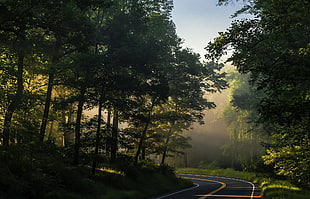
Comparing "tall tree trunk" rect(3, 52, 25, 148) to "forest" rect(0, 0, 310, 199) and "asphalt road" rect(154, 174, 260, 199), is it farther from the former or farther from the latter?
"asphalt road" rect(154, 174, 260, 199)

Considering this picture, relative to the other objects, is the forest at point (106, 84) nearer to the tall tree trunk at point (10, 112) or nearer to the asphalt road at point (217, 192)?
the tall tree trunk at point (10, 112)

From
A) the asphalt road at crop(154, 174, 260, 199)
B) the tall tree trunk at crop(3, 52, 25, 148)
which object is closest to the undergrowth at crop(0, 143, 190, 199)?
the tall tree trunk at crop(3, 52, 25, 148)

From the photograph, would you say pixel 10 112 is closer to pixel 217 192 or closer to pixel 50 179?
pixel 50 179

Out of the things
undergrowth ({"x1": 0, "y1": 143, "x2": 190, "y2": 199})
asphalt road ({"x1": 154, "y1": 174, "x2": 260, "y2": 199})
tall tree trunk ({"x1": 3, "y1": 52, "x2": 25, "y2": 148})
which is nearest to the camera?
undergrowth ({"x1": 0, "y1": 143, "x2": 190, "y2": 199})

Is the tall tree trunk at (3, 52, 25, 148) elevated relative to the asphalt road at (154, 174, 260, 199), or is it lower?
elevated

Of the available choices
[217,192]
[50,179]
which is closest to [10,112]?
[50,179]

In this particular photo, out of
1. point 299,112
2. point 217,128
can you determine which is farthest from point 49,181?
point 217,128

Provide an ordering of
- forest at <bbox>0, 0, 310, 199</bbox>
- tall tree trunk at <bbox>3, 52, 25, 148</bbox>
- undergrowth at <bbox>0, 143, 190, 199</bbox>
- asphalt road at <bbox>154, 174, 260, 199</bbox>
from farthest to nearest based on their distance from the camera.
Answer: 1. asphalt road at <bbox>154, 174, 260, 199</bbox>
2. tall tree trunk at <bbox>3, 52, 25, 148</bbox>
3. undergrowth at <bbox>0, 143, 190, 199</bbox>
4. forest at <bbox>0, 0, 310, 199</bbox>

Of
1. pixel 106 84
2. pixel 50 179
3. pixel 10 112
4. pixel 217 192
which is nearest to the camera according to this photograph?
pixel 50 179

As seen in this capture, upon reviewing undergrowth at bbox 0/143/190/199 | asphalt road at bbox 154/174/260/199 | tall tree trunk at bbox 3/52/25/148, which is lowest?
asphalt road at bbox 154/174/260/199

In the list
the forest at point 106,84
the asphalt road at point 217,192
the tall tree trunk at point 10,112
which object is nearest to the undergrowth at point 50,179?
the forest at point 106,84

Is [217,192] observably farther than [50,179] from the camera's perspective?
Yes

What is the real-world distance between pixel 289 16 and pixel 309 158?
5.84 metres

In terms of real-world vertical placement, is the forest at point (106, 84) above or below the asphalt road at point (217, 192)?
above
